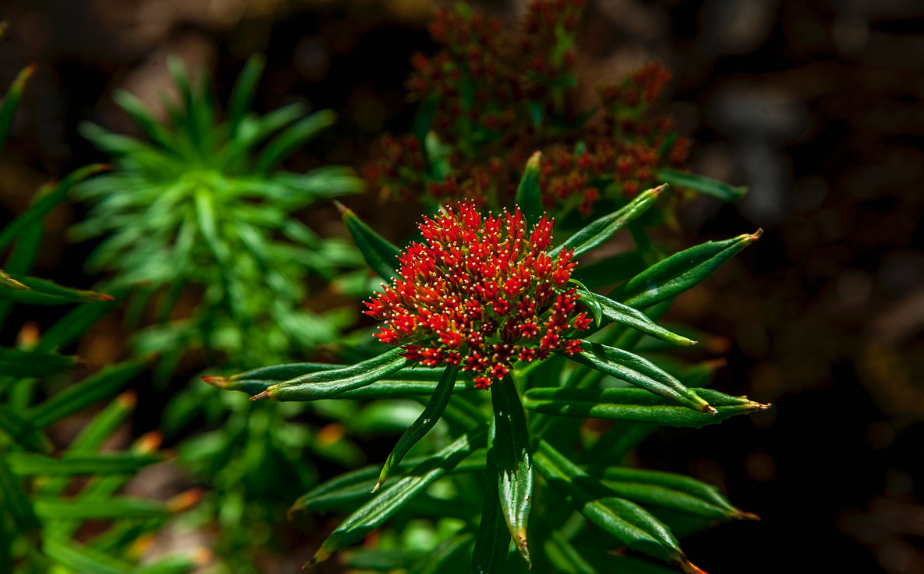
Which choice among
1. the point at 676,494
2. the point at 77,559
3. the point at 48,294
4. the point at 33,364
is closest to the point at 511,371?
the point at 676,494

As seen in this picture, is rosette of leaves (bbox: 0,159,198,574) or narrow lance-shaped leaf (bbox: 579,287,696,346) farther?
rosette of leaves (bbox: 0,159,198,574)

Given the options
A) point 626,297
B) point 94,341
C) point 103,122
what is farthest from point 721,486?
point 103,122

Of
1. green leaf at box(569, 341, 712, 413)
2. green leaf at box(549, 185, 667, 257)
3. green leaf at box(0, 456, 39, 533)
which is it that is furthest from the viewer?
green leaf at box(0, 456, 39, 533)

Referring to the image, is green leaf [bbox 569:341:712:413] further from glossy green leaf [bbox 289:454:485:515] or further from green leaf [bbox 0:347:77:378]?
green leaf [bbox 0:347:77:378]

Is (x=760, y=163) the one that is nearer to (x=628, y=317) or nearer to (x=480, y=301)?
(x=628, y=317)

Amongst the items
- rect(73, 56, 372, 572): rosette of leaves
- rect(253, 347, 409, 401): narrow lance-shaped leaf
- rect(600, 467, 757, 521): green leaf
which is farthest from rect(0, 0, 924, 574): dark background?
rect(253, 347, 409, 401): narrow lance-shaped leaf

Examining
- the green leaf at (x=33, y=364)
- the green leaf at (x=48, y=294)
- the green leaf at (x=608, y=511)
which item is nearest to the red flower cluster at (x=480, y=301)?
the green leaf at (x=608, y=511)
